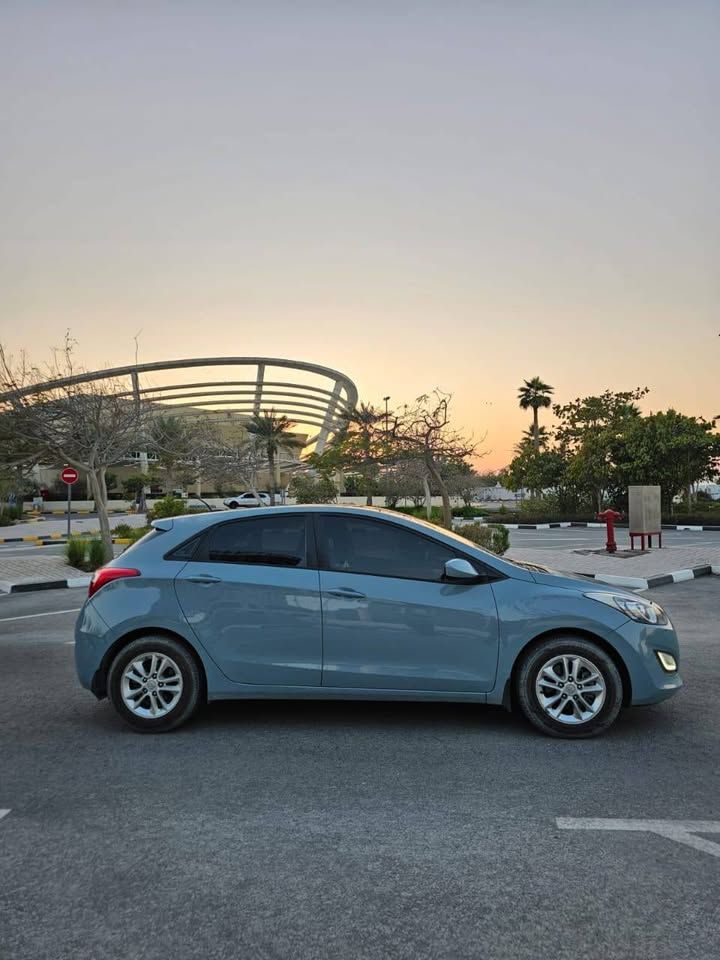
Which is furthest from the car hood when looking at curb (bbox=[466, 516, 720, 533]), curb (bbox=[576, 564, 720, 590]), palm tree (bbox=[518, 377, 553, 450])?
palm tree (bbox=[518, 377, 553, 450])

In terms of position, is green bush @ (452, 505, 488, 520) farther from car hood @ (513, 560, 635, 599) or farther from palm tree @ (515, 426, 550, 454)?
car hood @ (513, 560, 635, 599)

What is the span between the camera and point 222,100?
1659 centimetres

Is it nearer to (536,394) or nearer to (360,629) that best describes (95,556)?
(360,629)

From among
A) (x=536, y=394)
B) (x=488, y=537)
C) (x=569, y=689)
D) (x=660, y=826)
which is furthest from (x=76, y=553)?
(x=536, y=394)

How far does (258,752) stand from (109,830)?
4.05 ft

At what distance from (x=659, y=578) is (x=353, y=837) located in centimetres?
1148

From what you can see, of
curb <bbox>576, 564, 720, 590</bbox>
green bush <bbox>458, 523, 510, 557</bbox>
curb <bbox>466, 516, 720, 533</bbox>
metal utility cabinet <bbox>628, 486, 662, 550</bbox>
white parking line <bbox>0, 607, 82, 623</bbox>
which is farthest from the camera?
curb <bbox>466, 516, 720, 533</bbox>

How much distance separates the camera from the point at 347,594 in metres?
4.89

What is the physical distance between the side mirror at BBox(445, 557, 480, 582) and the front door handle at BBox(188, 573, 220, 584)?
60.1 inches

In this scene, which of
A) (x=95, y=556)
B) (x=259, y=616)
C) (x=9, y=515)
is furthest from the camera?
(x=9, y=515)

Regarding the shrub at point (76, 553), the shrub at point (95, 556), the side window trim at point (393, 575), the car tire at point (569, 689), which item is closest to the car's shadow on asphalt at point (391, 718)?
the car tire at point (569, 689)

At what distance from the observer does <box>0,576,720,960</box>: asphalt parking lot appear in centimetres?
258

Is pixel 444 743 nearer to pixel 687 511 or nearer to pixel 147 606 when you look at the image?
pixel 147 606

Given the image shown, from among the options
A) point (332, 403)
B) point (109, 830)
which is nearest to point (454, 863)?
point (109, 830)
